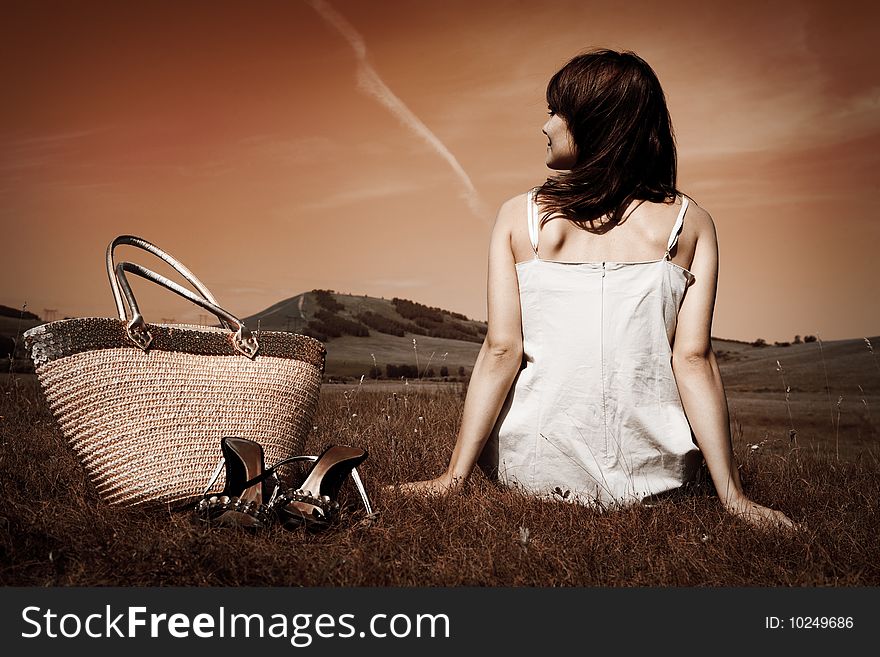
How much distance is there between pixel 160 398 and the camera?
2.72 m

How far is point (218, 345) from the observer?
9.36 ft

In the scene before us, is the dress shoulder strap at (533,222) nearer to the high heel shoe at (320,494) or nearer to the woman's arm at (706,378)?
the woman's arm at (706,378)

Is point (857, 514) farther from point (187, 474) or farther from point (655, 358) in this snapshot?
point (187, 474)

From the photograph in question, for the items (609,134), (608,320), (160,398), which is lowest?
(160,398)

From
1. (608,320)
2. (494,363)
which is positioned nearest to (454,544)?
(494,363)

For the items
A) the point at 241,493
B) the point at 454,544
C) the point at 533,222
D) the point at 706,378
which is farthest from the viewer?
the point at 533,222

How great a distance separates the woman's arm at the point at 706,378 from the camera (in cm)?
283

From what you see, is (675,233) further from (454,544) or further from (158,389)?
(158,389)

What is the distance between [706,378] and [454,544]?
1.22 metres

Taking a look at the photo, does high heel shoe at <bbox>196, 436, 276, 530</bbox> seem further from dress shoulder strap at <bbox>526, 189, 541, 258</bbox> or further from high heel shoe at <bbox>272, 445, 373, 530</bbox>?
dress shoulder strap at <bbox>526, 189, 541, 258</bbox>

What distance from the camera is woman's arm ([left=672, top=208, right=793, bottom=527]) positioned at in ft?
9.29

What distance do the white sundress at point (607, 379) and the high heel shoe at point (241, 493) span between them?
3.61 ft

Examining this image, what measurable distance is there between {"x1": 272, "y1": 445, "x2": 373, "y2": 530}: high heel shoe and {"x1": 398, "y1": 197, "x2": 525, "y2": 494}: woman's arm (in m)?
0.32

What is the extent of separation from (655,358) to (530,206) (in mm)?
810
